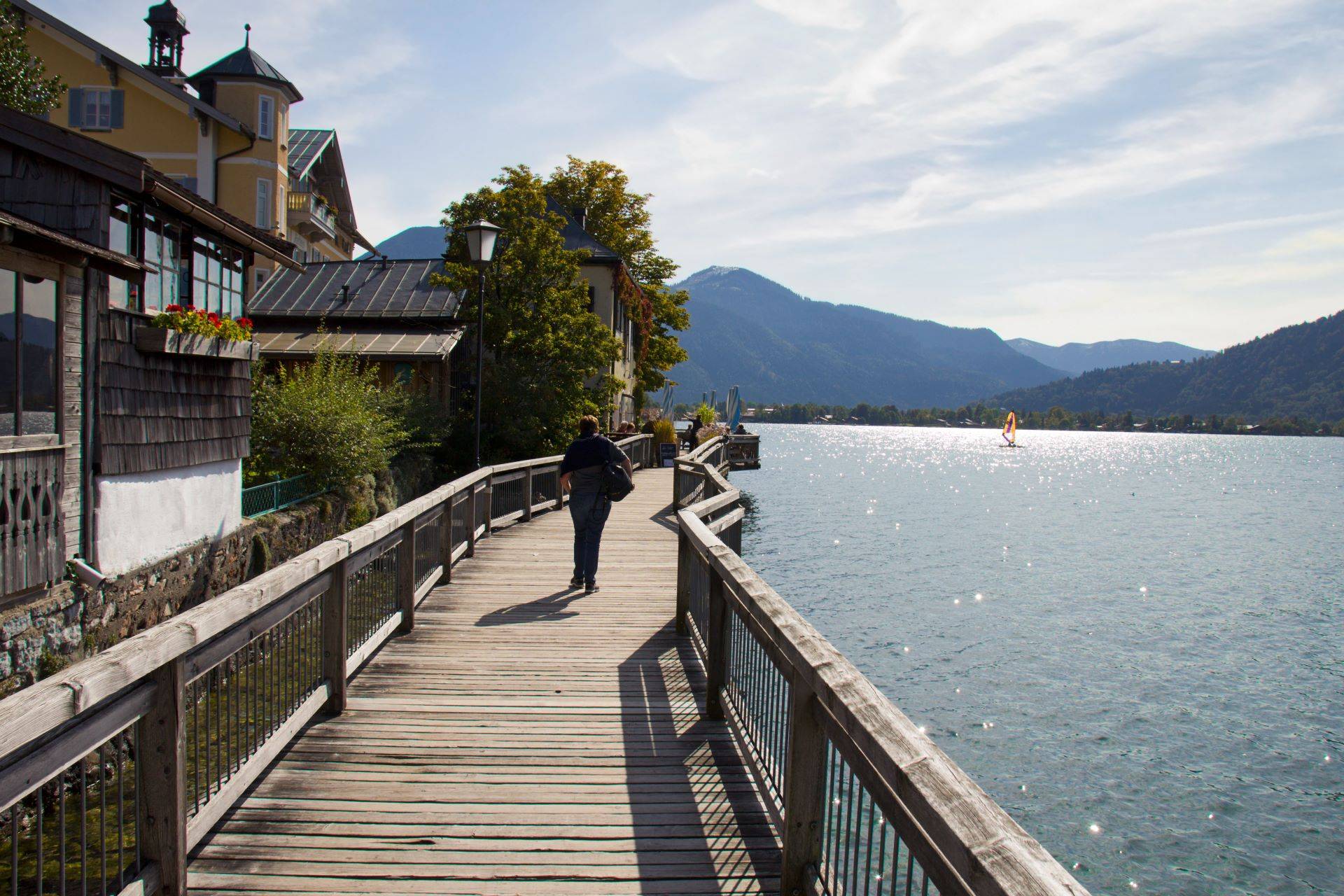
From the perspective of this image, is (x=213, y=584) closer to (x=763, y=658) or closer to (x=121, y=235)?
(x=121, y=235)

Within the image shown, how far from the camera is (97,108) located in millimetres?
27953

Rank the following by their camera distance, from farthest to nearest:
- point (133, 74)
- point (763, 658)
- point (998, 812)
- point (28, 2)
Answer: point (133, 74) → point (28, 2) → point (763, 658) → point (998, 812)

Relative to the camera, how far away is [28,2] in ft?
84.2

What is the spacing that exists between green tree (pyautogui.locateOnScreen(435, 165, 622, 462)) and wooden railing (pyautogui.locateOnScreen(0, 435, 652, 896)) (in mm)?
16823

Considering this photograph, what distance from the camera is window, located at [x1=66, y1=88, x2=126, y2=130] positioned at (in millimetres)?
27516

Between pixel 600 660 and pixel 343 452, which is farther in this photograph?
pixel 343 452

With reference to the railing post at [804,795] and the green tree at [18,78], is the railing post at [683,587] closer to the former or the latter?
the railing post at [804,795]

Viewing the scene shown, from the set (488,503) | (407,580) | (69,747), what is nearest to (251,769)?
(69,747)

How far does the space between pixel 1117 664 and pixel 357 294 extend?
24.0m

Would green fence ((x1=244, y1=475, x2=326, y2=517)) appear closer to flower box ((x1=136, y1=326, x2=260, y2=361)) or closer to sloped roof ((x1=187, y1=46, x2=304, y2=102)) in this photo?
flower box ((x1=136, y1=326, x2=260, y2=361))

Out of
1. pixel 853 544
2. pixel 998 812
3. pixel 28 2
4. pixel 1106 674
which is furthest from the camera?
pixel 853 544

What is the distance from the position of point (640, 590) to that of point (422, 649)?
10.5ft

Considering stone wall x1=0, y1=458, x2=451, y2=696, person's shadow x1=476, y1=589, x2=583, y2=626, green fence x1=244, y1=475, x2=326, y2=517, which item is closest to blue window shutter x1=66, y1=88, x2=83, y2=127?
stone wall x1=0, y1=458, x2=451, y2=696

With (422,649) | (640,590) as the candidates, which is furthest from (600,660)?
(640,590)
